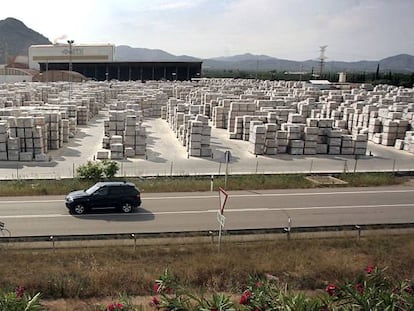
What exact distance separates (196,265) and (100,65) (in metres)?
107

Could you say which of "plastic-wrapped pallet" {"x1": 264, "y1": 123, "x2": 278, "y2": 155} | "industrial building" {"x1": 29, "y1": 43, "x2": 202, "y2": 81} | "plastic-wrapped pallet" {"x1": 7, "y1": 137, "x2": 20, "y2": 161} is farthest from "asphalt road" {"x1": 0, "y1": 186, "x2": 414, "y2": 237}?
"industrial building" {"x1": 29, "y1": 43, "x2": 202, "y2": 81}

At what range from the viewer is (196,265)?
516 inches

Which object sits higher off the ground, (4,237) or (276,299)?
(276,299)

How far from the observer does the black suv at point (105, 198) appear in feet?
57.9

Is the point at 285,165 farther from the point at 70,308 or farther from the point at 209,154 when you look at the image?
the point at 70,308

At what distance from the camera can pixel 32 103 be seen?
1933 inches

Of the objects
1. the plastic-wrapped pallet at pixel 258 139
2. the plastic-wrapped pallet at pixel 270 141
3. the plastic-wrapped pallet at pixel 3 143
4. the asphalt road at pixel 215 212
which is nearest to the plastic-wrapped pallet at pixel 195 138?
the plastic-wrapped pallet at pixel 258 139

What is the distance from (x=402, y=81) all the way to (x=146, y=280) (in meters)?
113

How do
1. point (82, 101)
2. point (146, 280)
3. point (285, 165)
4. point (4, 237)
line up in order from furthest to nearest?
point (82, 101) → point (285, 165) → point (4, 237) → point (146, 280)

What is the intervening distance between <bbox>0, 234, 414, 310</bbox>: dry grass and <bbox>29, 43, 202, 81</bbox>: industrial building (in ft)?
330

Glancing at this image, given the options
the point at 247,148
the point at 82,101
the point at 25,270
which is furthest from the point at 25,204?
the point at 82,101

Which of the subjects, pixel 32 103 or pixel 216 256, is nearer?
pixel 216 256

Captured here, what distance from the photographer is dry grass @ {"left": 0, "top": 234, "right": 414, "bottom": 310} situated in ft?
39.0

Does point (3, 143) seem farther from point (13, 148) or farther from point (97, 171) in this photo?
point (97, 171)
